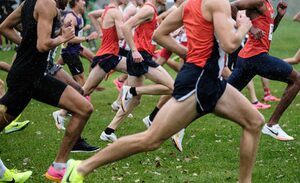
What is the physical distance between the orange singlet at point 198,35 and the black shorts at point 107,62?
510 cm

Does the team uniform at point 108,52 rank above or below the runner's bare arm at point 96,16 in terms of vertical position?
above

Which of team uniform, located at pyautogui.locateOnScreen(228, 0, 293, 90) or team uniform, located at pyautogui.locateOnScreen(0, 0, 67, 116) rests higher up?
team uniform, located at pyautogui.locateOnScreen(0, 0, 67, 116)

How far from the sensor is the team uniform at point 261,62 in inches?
360

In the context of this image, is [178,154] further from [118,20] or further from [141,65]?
[118,20]

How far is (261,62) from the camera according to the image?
9.23 m

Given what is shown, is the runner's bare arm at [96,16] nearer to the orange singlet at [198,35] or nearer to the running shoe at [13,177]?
the running shoe at [13,177]

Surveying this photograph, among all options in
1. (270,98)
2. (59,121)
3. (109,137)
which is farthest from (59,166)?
(270,98)

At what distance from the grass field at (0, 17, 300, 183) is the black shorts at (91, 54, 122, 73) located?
93 cm

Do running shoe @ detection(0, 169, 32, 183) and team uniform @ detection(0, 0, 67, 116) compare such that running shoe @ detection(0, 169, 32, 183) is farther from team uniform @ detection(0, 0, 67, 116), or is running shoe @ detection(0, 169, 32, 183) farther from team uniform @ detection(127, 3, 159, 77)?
team uniform @ detection(127, 3, 159, 77)

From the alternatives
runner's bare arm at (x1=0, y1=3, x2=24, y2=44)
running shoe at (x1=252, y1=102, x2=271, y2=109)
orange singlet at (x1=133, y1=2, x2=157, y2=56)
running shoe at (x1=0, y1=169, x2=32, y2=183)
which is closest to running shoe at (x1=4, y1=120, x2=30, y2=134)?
orange singlet at (x1=133, y1=2, x2=157, y2=56)

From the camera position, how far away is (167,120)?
5895 mm

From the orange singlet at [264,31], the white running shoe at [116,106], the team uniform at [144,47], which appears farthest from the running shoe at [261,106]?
the orange singlet at [264,31]

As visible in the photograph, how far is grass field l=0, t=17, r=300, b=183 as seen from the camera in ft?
24.4

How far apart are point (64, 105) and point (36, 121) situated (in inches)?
196
